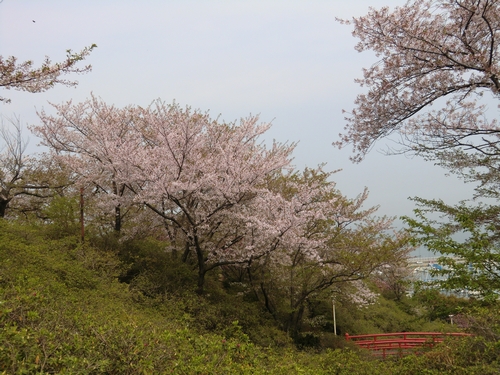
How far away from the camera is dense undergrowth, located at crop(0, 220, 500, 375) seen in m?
3.45

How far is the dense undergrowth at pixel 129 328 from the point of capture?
3.45m

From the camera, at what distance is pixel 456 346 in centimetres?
666

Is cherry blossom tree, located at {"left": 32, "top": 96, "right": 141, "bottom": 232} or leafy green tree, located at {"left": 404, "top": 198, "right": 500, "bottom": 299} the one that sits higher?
cherry blossom tree, located at {"left": 32, "top": 96, "right": 141, "bottom": 232}

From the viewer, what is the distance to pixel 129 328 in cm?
432

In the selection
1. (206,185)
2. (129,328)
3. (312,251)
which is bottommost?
(129,328)

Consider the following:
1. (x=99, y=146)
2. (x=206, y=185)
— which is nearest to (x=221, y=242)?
(x=206, y=185)

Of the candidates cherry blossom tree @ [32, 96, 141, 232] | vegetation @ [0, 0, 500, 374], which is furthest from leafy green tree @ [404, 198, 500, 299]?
cherry blossom tree @ [32, 96, 141, 232]

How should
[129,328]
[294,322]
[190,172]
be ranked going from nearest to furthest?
[129,328]
[190,172]
[294,322]

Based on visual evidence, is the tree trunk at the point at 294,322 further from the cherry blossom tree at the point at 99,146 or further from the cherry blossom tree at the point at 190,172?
the cherry blossom tree at the point at 99,146

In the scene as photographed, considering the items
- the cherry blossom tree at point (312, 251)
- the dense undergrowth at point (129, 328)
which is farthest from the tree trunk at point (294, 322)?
the dense undergrowth at point (129, 328)

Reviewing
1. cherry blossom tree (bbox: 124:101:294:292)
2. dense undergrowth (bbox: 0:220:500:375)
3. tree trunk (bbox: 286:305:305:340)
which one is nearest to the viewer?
dense undergrowth (bbox: 0:220:500:375)

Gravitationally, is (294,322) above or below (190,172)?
below

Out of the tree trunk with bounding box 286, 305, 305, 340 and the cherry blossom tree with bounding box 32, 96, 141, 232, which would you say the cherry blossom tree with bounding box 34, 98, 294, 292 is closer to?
the cherry blossom tree with bounding box 32, 96, 141, 232

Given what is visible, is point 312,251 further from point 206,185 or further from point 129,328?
point 129,328
